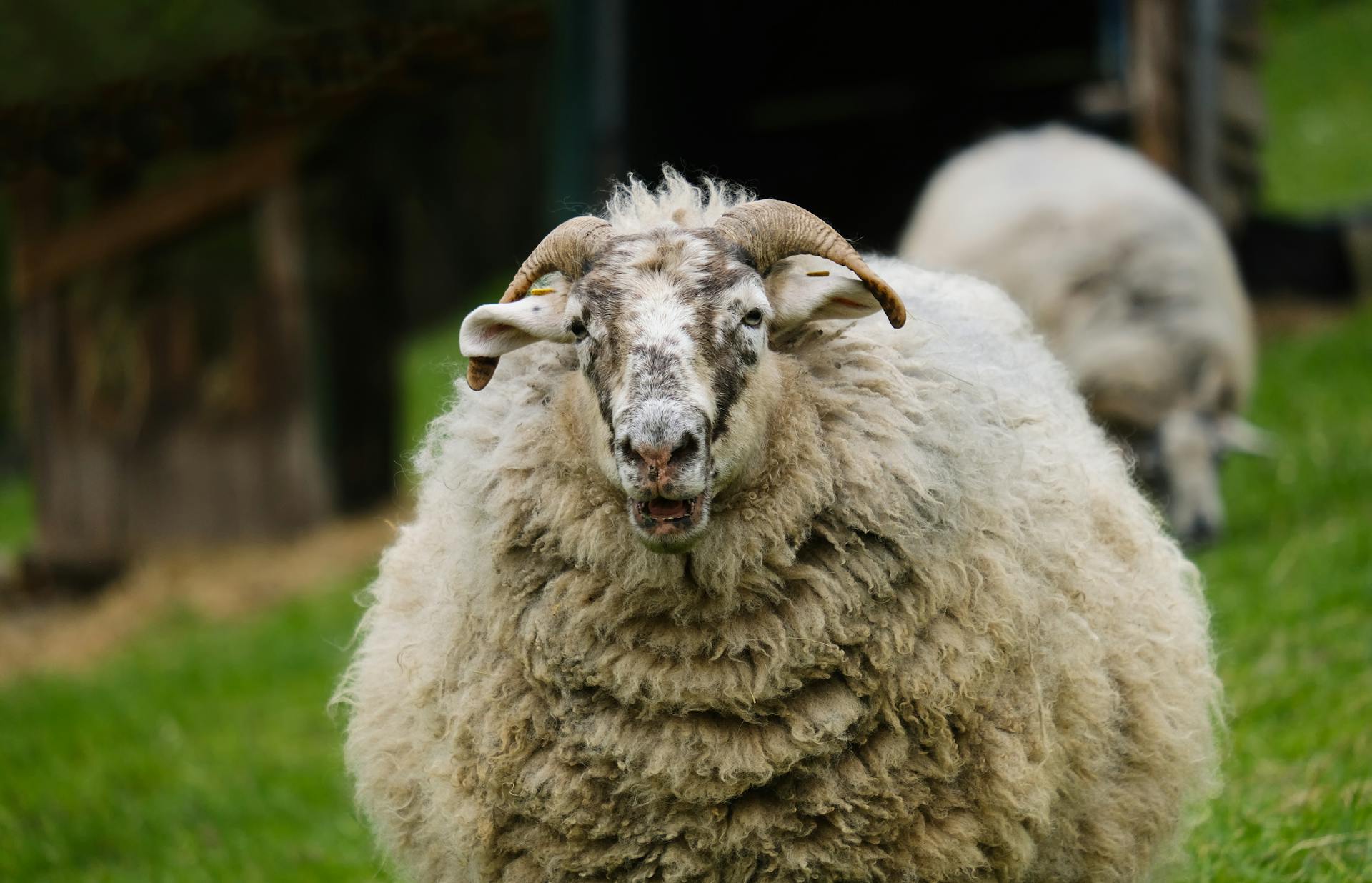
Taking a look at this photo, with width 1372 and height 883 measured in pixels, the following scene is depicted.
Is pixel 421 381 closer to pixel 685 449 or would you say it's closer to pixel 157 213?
pixel 157 213

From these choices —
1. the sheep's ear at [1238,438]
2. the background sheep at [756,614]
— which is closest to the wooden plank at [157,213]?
the sheep's ear at [1238,438]

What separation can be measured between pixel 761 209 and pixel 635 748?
1.21 meters

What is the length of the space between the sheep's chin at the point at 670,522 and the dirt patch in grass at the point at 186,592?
25.3 feet

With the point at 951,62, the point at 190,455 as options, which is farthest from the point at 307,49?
the point at 951,62

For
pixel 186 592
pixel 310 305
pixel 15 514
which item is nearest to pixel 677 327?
pixel 186 592

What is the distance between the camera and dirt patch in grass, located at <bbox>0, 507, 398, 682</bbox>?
34.6 ft

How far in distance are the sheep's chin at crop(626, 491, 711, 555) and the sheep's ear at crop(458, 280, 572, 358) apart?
0.56 metres

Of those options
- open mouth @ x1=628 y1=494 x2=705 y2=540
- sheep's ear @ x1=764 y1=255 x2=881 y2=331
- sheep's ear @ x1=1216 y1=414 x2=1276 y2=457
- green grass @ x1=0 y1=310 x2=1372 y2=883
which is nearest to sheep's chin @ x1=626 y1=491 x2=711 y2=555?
open mouth @ x1=628 y1=494 x2=705 y2=540

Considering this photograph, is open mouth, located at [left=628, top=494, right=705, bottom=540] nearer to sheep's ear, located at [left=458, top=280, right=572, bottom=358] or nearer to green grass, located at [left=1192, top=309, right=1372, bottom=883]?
sheep's ear, located at [left=458, top=280, right=572, bottom=358]

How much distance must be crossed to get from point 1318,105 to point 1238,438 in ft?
54.1

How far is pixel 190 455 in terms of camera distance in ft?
39.5

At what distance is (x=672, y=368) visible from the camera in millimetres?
3057

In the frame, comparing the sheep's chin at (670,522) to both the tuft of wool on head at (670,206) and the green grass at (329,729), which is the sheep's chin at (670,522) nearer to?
the tuft of wool on head at (670,206)

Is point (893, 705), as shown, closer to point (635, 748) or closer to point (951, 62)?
point (635, 748)
